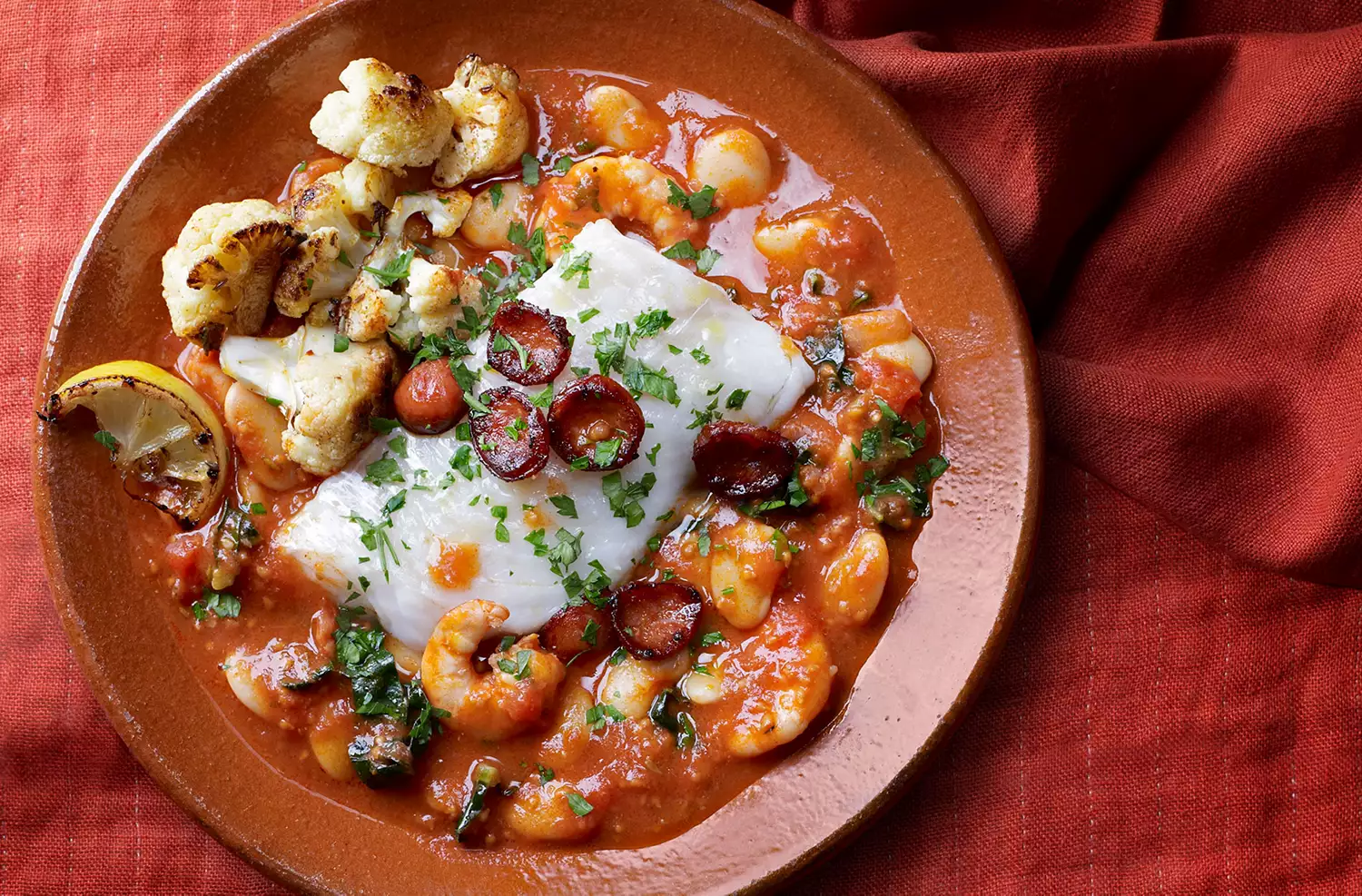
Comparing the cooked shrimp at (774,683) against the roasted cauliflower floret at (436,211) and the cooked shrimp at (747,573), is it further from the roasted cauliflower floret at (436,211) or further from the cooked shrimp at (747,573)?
the roasted cauliflower floret at (436,211)

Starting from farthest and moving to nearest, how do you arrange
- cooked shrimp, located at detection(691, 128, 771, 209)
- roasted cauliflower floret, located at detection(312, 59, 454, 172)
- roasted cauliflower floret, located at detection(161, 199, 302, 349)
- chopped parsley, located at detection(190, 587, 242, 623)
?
cooked shrimp, located at detection(691, 128, 771, 209)
chopped parsley, located at detection(190, 587, 242, 623)
roasted cauliflower floret, located at detection(312, 59, 454, 172)
roasted cauliflower floret, located at detection(161, 199, 302, 349)

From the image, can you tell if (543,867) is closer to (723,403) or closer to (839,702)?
(839,702)

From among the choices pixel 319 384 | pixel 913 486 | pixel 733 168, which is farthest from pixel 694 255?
pixel 319 384

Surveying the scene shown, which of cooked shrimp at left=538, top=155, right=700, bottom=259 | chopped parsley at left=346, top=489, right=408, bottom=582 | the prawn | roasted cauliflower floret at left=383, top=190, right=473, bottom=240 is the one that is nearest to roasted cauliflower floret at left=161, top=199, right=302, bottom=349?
roasted cauliflower floret at left=383, top=190, right=473, bottom=240

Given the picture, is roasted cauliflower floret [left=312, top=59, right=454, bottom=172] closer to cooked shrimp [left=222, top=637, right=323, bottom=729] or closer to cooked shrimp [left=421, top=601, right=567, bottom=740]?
cooked shrimp [left=421, top=601, right=567, bottom=740]

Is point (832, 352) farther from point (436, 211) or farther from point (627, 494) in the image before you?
point (436, 211)

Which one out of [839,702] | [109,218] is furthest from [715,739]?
[109,218]
